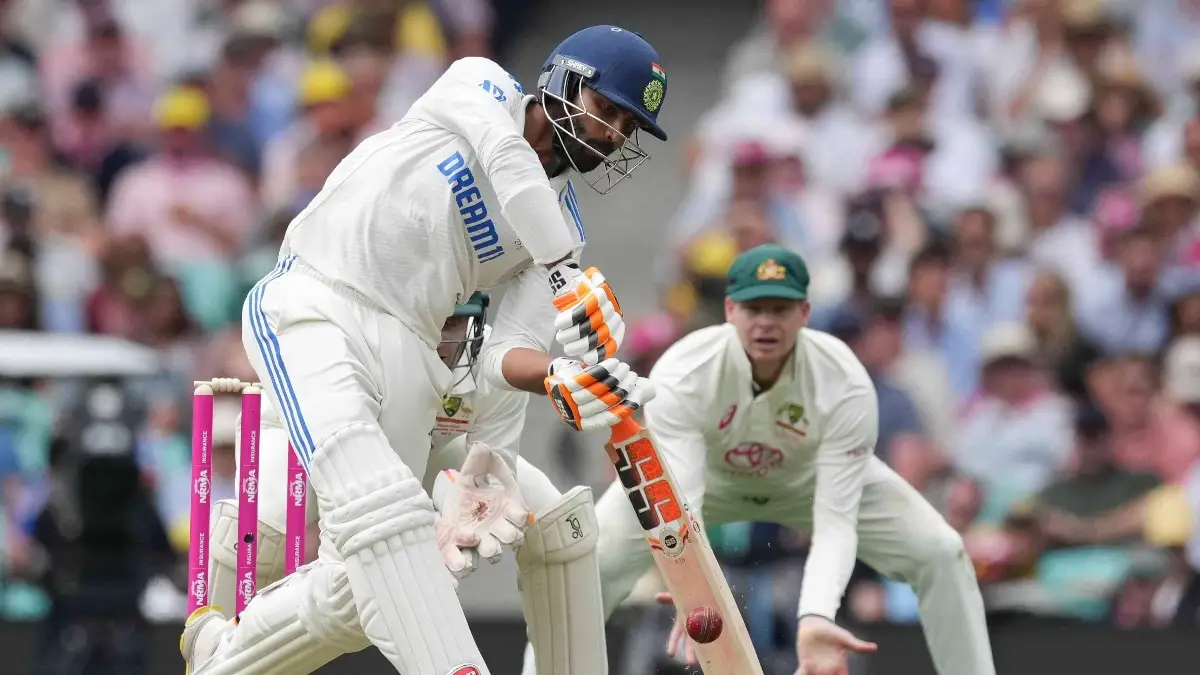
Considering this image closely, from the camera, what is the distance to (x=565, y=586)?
5238mm

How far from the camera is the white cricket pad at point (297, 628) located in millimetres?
4711

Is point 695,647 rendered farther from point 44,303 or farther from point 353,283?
point 44,303

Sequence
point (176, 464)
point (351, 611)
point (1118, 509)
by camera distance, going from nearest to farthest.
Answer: point (351, 611)
point (1118, 509)
point (176, 464)

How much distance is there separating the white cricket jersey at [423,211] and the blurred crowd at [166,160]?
337 cm

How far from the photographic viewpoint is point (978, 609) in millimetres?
6258

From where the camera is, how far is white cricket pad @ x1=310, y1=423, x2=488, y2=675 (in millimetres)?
4535

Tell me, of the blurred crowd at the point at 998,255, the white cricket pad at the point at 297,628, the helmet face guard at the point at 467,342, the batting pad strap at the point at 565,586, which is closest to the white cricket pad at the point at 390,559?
the white cricket pad at the point at 297,628

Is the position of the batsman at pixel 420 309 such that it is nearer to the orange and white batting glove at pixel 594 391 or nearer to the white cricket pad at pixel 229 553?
the orange and white batting glove at pixel 594 391

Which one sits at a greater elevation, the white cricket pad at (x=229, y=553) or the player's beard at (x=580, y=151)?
the player's beard at (x=580, y=151)

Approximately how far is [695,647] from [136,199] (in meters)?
5.67

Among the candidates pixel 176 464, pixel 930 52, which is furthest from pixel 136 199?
pixel 930 52

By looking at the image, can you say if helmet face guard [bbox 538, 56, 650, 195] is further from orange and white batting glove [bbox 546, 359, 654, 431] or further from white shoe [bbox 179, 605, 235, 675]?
white shoe [bbox 179, 605, 235, 675]

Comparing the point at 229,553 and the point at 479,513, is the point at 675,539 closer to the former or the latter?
the point at 479,513

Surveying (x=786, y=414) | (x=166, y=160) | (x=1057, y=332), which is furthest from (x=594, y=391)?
(x=166, y=160)
